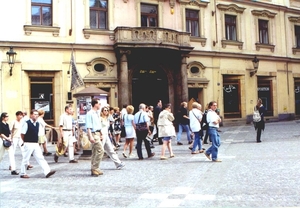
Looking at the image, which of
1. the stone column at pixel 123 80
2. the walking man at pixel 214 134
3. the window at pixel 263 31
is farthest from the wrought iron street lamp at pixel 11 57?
the window at pixel 263 31

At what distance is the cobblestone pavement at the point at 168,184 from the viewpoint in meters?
6.00

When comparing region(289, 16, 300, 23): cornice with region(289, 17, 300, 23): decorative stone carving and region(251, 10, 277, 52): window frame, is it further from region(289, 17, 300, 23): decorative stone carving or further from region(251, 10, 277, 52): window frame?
region(251, 10, 277, 52): window frame

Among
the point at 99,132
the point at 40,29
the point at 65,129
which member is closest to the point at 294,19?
the point at 40,29

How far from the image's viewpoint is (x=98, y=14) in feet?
69.2

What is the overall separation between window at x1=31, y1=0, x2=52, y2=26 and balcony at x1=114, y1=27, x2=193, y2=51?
153 inches

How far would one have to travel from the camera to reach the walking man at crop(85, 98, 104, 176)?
855 cm

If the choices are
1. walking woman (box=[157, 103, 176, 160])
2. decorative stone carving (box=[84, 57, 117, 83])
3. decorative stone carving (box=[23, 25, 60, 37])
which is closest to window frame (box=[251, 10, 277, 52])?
decorative stone carving (box=[84, 57, 117, 83])

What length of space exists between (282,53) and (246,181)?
22.6 metres

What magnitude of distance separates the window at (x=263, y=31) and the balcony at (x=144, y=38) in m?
8.95

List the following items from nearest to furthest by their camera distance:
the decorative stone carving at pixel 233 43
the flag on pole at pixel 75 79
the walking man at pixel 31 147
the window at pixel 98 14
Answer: the walking man at pixel 31 147, the flag on pole at pixel 75 79, the window at pixel 98 14, the decorative stone carving at pixel 233 43

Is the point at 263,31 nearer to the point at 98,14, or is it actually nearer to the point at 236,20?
the point at 236,20

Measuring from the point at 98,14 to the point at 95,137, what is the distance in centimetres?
1397

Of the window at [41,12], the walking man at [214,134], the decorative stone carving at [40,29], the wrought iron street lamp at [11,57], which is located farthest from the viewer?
the window at [41,12]

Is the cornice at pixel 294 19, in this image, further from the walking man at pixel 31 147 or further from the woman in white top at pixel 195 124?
the walking man at pixel 31 147
